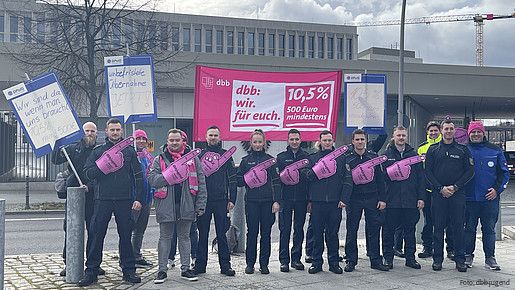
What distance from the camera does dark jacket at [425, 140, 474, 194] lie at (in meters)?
7.97

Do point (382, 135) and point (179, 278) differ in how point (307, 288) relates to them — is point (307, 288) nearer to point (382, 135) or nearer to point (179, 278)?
point (179, 278)

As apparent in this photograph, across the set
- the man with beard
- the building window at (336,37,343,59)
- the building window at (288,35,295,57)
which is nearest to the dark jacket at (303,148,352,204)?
the man with beard

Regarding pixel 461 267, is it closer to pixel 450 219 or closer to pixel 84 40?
pixel 450 219

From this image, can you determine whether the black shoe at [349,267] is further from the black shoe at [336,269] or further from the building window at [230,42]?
the building window at [230,42]

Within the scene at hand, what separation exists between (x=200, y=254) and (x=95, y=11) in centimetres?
1316

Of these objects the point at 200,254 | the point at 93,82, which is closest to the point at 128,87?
the point at 200,254

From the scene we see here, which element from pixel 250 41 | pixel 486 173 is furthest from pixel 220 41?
pixel 486 173

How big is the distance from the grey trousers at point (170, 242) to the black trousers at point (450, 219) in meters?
3.47

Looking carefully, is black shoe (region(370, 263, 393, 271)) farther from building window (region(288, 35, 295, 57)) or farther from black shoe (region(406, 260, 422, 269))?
building window (region(288, 35, 295, 57))

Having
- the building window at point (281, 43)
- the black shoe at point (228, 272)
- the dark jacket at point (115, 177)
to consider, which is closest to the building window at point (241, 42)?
the building window at point (281, 43)

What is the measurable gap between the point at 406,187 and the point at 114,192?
157 inches

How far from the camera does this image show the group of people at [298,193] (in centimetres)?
736

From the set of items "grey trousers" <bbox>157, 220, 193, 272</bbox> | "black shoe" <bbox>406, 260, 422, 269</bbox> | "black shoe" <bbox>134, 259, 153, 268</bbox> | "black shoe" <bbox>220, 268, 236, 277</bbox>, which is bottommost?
"black shoe" <bbox>134, 259, 153, 268</bbox>

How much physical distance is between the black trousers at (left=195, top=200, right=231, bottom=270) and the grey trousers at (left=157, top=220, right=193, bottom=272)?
237mm
